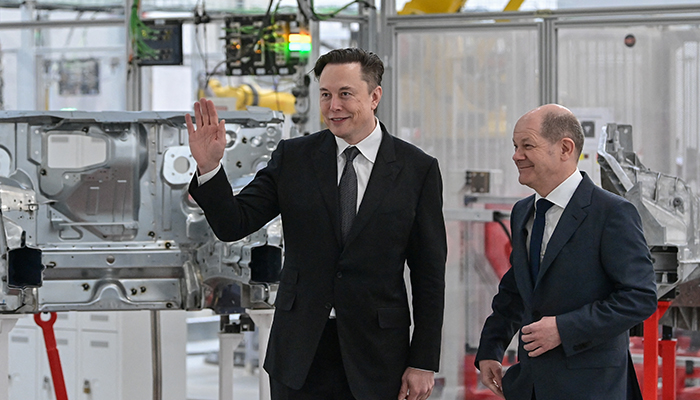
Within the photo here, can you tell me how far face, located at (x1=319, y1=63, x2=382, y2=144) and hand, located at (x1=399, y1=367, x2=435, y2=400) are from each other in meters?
0.69

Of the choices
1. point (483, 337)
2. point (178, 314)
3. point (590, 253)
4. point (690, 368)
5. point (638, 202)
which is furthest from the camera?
point (690, 368)

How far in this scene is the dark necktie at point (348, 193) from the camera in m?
2.20

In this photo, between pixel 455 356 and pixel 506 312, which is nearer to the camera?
pixel 506 312

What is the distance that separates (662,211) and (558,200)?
5.69ft

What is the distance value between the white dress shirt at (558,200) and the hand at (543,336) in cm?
21

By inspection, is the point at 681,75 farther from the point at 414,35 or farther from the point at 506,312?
the point at 506,312

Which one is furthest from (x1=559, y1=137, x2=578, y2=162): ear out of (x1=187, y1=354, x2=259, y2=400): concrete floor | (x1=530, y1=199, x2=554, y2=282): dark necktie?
(x1=187, y1=354, x2=259, y2=400): concrete floor

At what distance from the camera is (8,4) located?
6.23 m

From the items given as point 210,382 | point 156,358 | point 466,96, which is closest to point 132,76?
point 156,358

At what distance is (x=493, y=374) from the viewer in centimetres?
227

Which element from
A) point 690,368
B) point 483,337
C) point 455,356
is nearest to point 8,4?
point 455,356

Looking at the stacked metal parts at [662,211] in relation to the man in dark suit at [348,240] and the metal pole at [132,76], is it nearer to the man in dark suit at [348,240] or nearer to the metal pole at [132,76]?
the man in dark suit at [348,240]

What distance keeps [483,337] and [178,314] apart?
320cm

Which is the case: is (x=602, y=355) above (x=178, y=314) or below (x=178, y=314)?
above
